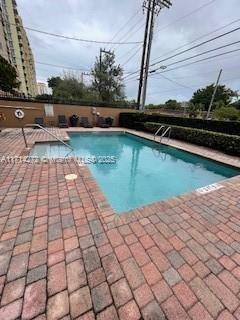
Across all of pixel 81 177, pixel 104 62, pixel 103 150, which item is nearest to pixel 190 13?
pixel 103 150

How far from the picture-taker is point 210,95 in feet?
135

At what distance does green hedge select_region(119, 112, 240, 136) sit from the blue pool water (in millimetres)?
2618

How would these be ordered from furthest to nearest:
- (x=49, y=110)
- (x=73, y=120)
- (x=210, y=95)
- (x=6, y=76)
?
1. (x=210, y=95)
2. (x=73, y=120)
3. (x=49, y=110)
4. (x=6, y=76)

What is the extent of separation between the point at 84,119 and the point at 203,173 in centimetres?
975

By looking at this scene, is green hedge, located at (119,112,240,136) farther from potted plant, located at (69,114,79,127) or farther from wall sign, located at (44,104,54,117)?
wall sign, located at (44,104,54,117)

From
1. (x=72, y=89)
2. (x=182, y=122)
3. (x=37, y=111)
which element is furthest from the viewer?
(x=72, y=89)

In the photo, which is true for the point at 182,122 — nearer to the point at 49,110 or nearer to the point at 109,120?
the point at 109,120

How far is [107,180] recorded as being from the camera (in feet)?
15.3

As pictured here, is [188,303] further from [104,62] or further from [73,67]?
[73,67]

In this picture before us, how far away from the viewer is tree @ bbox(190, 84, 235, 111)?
39125mm

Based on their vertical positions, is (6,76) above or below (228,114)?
above

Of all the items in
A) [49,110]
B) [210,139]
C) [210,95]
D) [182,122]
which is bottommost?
[210,139]

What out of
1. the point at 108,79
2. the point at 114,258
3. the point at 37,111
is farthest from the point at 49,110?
the point at 108,79

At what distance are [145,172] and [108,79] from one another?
19.2 metres
